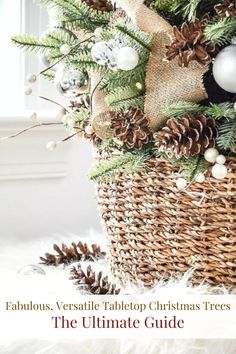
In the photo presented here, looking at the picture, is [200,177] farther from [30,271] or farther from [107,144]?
[30,271]

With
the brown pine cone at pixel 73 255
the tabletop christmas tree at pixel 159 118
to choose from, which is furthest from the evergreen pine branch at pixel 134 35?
the brown pine cone at pixel 73 255

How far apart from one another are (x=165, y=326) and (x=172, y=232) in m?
0.12

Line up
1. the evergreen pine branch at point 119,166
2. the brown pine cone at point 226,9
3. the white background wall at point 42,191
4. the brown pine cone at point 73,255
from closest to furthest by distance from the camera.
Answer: the brown pine cone at point 226,9 < the evergreen pine branch at point 119,166 < the brown pine cone at point 73,255 < the white background wall at point 42,191

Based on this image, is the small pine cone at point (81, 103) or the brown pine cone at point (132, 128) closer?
the brown pine cone at point (132, 128)

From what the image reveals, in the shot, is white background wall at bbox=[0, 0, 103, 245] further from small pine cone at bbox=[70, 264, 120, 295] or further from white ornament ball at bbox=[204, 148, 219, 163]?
white ornament ball at bbox=[204, 148, 219, 163]

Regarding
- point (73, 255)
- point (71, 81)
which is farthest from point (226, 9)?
point (73, 255)

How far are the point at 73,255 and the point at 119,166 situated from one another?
0.89 feet

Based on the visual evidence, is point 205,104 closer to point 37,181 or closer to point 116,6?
point 116,6

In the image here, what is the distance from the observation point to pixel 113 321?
2.54 ft

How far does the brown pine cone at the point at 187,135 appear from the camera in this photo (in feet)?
2.49

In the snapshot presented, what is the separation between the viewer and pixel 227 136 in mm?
758

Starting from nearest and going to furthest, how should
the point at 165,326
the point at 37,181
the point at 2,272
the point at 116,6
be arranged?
the point at 165,326 < the point at 116,6 < the point at 2,272 < the point at 37,181

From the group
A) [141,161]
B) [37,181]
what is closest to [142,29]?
[141,161]

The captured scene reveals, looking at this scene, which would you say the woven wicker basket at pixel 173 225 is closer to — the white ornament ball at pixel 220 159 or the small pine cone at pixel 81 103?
the white ornament ball at pixel 220 159
